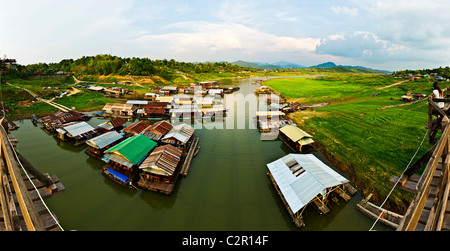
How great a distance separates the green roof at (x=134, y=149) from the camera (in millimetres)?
17844

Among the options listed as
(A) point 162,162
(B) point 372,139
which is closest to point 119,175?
(A) point 162,162

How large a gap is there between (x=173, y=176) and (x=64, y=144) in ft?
56.8

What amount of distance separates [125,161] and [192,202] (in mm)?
7903

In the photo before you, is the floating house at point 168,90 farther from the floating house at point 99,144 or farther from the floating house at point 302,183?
the floating house at point 302,183

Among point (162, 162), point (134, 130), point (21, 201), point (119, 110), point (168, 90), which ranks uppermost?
point (168, 90)

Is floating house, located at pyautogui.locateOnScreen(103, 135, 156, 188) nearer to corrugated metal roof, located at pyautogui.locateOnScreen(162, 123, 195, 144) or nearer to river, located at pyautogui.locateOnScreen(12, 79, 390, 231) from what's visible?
river, located at pyautogui.locateOnScreen(12, 79, 390, 231)

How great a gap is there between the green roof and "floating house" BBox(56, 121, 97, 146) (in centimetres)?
901

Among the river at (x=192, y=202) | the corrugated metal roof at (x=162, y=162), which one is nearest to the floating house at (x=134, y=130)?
the river at (x=192, y=202)

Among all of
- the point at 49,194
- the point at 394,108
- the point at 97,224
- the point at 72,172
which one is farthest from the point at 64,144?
the point at 394,108

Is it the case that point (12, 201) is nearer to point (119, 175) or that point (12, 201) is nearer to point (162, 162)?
point (162, 162)

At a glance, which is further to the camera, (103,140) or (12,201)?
(103,140)

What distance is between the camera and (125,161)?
1781cm

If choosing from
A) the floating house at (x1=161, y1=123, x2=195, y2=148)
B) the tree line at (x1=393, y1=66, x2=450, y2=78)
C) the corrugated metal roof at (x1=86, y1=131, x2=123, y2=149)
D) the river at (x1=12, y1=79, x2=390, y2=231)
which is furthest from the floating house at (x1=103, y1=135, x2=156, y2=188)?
the tree line at (x1=393, y1=66, x2=450, y2=78)

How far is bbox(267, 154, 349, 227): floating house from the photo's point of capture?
1361cm
